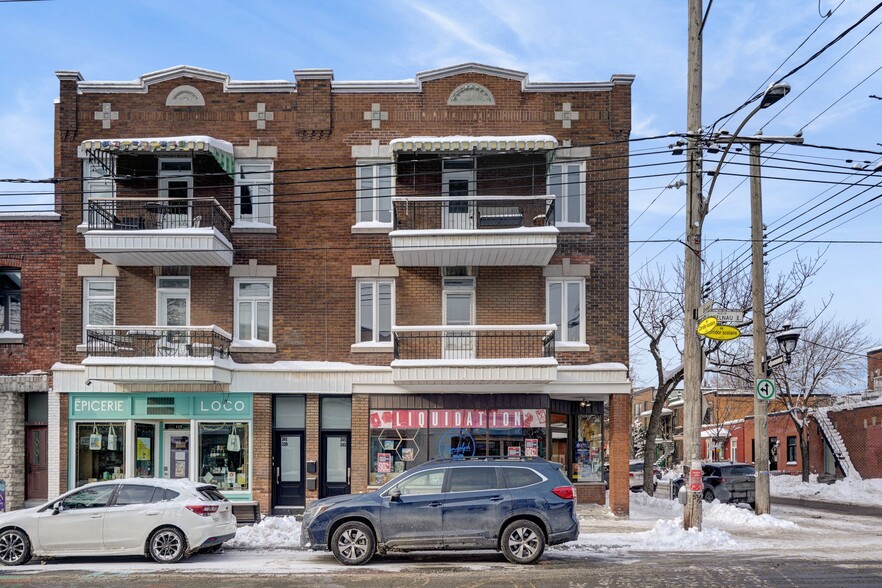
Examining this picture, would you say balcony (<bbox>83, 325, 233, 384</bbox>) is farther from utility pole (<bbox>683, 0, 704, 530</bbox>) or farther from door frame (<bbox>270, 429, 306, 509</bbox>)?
utility pole (<bbox>683, 0, 704, 530</bbox>)

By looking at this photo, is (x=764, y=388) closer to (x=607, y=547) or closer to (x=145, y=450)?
(x=607, y=547)

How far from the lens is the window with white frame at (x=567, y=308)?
2247cm

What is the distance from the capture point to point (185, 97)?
23.0m

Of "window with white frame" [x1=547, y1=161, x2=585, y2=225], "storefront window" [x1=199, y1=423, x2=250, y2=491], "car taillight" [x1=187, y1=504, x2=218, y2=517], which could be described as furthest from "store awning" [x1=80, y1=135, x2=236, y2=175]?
"car taillight" [x1=187, y1=504, x2=218, y2=517]

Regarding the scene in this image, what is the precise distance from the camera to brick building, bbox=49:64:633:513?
2208cm

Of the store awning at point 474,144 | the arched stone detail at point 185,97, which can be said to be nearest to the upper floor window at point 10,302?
the arched stone detail at point 185,97

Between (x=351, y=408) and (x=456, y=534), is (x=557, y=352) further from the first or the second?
(x=456, y=534)

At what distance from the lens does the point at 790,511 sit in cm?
2673

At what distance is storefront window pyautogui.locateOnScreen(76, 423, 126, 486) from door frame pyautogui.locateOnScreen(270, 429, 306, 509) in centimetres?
367

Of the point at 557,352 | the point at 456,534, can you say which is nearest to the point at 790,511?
the point at 557,352

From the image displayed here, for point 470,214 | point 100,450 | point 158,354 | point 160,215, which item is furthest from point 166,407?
point 470,214

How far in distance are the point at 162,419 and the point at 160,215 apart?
16.4 feet

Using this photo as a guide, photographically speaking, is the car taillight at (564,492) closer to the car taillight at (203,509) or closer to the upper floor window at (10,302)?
the car taillight at (203,509)

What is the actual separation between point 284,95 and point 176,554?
12.1 metres
